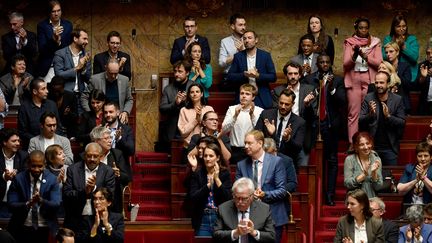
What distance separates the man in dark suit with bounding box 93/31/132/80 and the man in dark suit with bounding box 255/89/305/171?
1979 mm

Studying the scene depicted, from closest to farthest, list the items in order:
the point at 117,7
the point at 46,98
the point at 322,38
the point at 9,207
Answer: the point at 9,207 → the point at 46,98 → the point at 322,38 → the point at 117,7

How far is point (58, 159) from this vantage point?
11.6 meters

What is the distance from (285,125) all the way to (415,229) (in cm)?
164

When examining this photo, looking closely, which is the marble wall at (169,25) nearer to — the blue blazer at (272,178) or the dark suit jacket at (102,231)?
the blue blazer at (272,178)

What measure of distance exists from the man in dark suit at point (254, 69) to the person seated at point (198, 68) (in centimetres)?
20

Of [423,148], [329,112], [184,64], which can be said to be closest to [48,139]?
[184,64]

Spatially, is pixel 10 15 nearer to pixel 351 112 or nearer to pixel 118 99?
pixel 118 99

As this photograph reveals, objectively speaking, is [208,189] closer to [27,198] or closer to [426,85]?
[27,198]

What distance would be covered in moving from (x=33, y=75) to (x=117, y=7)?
1327mm

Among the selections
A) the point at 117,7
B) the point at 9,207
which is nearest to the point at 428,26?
the point at 117,7

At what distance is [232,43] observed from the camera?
1417 cm

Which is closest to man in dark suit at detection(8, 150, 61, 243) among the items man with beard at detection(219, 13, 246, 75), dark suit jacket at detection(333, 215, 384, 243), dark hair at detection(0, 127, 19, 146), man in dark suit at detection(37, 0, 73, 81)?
dark hair at detection(0, 127, 19, 146)

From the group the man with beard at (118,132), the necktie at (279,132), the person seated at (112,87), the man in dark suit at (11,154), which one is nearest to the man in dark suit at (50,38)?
the person seated at (112,87)

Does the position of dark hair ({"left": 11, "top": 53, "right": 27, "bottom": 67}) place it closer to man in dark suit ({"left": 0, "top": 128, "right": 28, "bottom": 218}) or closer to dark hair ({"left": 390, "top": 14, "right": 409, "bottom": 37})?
man in dark suit ({"left": 0, "top": 128, "right": 28, "bottom": 218})
